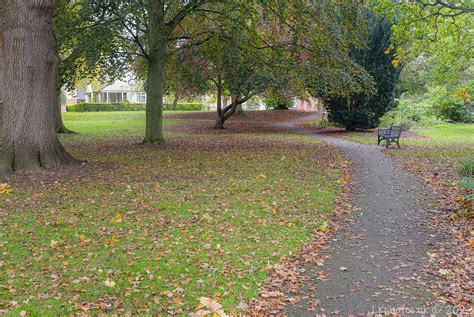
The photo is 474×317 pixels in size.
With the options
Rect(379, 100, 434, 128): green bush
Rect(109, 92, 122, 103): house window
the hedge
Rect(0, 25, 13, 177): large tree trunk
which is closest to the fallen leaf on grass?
Rect(0, 25, 13, 177): large tree trunk

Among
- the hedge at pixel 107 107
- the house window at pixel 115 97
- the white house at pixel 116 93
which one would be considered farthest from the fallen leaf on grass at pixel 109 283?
the house window at pixel 115 97

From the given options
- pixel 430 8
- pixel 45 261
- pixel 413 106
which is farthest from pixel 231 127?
pixel 45 261

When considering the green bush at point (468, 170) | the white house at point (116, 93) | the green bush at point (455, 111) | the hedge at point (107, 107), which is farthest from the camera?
the white house at point (116, 93)

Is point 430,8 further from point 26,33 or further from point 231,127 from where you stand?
point 231,127

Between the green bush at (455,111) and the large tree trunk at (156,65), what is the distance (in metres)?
27.3

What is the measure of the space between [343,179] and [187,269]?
6.85 m

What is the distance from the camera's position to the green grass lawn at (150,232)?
501 centimetres

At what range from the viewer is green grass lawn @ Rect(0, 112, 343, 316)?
501 centimetres

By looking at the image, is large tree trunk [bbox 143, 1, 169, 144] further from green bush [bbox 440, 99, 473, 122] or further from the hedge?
the hedge

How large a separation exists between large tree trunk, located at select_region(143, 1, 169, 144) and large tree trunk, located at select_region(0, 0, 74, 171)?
19.5 feet

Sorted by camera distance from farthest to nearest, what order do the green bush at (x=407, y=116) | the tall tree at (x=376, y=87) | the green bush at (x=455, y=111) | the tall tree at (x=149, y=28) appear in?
1. the green bush at (x=455, y=111)
2. the green bush at (x=407, y=116)
3. the tall tree at (x=376, y=87)
4. the tall tree at (x=149, y=28)

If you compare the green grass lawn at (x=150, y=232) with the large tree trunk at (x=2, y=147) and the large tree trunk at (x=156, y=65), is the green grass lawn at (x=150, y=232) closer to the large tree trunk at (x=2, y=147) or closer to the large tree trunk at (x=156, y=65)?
the large tree trunk at (x=2, y=147)

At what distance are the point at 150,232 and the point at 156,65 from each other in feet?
37.2

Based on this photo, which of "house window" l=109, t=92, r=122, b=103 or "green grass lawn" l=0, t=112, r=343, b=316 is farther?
"house window" l=109, t=92, r=122, b=103
